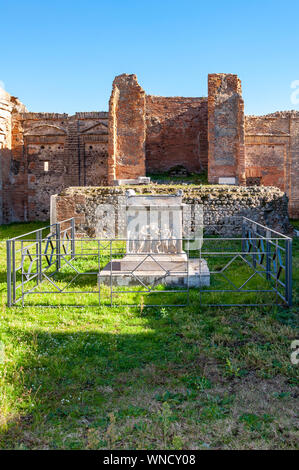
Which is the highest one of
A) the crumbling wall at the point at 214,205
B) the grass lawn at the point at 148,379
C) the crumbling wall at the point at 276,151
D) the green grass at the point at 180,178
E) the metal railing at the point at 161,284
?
the crumbling wall at the point at 276,151

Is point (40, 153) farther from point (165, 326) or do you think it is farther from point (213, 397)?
point (213, 397)

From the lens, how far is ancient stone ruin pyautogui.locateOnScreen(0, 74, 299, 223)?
18.3m

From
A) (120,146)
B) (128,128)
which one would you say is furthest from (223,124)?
(120,146)

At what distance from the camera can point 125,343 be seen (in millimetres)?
4922

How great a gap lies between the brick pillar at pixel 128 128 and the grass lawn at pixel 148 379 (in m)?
12.8

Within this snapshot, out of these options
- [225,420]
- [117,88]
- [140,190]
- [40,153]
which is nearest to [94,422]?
[225,420]

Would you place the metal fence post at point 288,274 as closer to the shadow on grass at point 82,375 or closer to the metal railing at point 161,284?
the metal railing at point 161,284

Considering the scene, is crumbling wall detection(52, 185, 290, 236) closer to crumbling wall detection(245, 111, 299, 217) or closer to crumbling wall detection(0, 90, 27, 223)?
crumbling wall detection(245, 111, 299, 217)

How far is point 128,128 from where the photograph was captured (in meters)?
18.3

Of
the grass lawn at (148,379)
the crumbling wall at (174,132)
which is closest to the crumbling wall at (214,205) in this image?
the crumbling wall at (174,132)

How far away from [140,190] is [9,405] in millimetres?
11104

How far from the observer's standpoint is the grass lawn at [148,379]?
3178 mm

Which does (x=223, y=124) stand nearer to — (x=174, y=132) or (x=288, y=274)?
(x=174, y=132)

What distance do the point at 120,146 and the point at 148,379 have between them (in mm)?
15314
